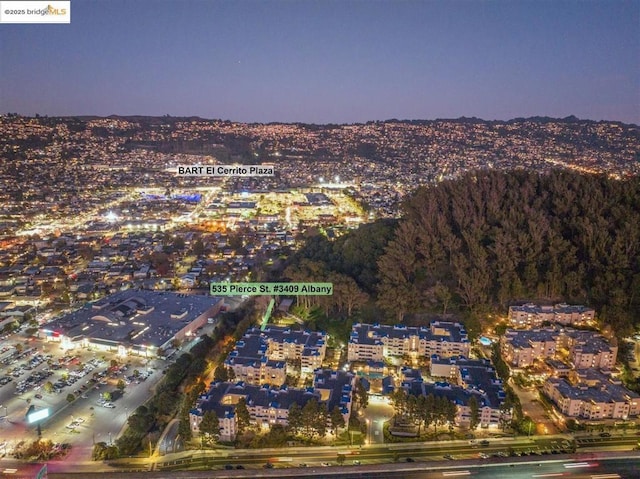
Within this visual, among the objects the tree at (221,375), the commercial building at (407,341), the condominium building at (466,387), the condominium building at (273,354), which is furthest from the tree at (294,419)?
the commercial building at (407,341)

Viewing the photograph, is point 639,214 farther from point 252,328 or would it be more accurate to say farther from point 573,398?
point 252,328

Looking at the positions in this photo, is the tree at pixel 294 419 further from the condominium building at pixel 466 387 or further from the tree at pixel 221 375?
the condominium building at pixel 466 387

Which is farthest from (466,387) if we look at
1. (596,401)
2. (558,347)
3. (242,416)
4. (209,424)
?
(209,424)

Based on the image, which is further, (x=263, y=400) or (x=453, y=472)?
(x=263, y=400)

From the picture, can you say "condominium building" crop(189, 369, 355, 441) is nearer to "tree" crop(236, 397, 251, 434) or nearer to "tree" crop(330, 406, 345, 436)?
"tree" crop(236, 397, 251, 434)

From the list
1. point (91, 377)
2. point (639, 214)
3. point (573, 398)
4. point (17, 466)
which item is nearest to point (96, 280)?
point (91, 377)

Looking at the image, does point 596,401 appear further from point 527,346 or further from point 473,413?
point 473,413

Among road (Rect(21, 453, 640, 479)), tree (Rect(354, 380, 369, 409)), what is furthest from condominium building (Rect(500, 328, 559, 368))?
tree (Rect(354, 380, 369, 409))
